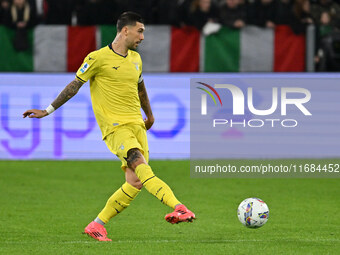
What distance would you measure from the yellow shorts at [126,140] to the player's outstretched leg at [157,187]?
0.19 feet

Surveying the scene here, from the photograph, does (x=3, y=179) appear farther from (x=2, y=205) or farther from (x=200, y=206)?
(x=200, y=206)

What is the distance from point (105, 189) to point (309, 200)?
288 centimetres

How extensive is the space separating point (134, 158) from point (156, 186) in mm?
→ 414

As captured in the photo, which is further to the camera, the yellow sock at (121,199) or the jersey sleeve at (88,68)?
the yellow sock at (121,199)

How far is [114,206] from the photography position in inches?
308

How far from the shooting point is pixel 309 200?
10875 mm

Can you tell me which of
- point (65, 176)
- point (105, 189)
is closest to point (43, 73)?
point (65, 176)

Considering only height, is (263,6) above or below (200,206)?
above

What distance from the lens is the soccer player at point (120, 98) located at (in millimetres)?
7547

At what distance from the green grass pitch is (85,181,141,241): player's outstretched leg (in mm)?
99

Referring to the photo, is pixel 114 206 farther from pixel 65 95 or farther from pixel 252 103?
pixel 252 103

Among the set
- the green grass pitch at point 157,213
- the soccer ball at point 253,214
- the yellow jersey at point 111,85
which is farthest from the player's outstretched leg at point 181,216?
the yellow jersey at point 111,85

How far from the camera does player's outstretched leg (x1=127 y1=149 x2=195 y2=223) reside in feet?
22.0

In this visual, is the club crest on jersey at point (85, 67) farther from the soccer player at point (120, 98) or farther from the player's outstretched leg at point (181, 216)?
the player's outstretched leg at point (181, 216)
